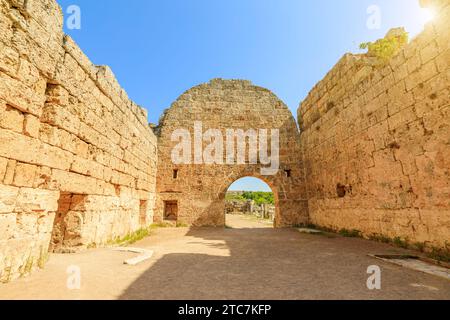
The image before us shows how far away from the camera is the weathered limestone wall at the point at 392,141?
4.04 metres

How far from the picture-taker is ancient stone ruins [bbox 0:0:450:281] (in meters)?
2.81

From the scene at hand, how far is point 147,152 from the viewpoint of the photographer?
8531 millimetres

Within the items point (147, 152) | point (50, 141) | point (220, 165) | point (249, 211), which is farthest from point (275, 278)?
point (249, 211)

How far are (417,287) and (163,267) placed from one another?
3.19 m

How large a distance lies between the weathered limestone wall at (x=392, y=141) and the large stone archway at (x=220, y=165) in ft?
6.45

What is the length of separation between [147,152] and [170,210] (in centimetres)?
293

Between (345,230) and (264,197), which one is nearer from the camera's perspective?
(345,230)

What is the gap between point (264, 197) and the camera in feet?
108

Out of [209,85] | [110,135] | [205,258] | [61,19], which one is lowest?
[205,258]

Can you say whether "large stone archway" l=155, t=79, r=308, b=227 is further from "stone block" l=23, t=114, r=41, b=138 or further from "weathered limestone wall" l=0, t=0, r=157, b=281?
"stone block" l=23, t=114, r=41, b=138

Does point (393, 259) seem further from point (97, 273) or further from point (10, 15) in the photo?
point (10, 15)

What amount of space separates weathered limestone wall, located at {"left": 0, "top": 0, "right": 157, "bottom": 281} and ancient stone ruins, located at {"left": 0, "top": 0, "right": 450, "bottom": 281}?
0.06ft

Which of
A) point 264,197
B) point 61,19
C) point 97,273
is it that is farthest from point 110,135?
point 264,197

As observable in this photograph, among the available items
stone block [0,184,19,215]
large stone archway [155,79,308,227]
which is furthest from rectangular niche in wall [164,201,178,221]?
stone block [0,184,19,215]
